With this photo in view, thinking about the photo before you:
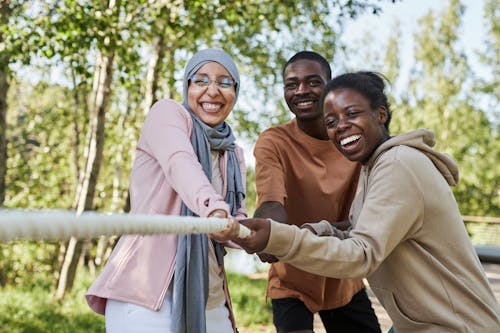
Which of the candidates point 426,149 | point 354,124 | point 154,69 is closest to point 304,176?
point 354,124

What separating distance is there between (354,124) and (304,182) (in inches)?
27.8

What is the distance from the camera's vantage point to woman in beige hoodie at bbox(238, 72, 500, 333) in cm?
207

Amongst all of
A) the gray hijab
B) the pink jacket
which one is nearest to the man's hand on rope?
the pink jacket

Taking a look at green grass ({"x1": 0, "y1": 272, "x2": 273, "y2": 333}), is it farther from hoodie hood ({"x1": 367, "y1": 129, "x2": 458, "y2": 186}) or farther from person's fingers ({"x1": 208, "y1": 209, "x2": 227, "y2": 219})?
person's fingers ({"x1": 208, "y1": 209, "x2": 227, "y2": 219})

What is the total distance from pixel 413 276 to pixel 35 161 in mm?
13682

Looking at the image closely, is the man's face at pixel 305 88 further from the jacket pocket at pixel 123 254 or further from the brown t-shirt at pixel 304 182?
the jacket pocket at pixel 123 254

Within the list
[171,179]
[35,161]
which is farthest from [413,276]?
[35,161]

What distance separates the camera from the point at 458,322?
2117mm

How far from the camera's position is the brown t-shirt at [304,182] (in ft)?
9.89

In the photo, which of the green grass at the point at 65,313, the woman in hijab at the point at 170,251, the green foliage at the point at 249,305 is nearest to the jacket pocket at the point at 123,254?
the woman in hijab at the point at 170,251

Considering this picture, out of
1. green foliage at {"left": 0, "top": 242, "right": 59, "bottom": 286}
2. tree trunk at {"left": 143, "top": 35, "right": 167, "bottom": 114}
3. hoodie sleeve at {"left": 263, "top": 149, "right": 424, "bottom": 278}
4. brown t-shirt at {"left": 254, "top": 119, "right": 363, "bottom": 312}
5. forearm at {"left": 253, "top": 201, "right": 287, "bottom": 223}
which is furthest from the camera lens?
green foliage at {"left": 0, "top": 242, "right": 59, "bottom": 286}

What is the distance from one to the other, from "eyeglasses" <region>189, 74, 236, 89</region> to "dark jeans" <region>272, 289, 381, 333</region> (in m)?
1.14

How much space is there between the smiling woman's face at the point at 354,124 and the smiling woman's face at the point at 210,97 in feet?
1.30

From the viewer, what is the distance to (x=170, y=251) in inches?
88.2
